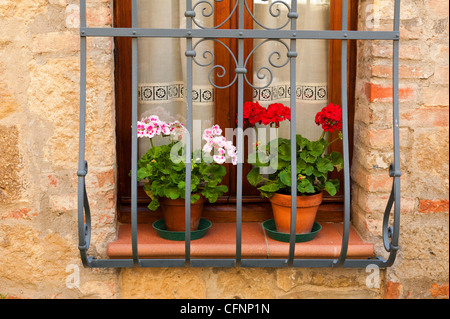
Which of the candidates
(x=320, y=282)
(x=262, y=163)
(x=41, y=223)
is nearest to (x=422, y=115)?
(x=262, y=163)

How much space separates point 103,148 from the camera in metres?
2.14

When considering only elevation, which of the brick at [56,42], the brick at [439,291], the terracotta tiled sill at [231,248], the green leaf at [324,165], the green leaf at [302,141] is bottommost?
the brick at [439,291]

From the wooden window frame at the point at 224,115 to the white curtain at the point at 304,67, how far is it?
4 centimetres

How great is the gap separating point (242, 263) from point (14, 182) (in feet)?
3.36

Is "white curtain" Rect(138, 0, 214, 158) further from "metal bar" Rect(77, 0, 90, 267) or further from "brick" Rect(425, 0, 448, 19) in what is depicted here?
"brick" Rect(425, 0, 448, 19)

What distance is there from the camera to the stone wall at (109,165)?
209 centimetres

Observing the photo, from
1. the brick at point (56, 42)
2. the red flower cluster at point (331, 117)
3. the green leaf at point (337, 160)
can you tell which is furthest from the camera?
the green leaf at point (337, 160)

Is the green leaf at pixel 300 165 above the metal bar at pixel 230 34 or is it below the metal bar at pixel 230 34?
below

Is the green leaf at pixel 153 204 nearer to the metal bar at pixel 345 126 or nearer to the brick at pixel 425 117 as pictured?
the metal bar at pixel 345 126

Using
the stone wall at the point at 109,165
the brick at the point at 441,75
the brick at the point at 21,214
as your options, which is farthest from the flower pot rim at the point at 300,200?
the brick at the point at 21,214

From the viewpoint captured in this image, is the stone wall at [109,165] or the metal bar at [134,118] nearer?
the metal bar at [134,118]

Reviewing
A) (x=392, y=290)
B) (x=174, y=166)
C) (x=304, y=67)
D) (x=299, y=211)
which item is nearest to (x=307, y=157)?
(x=299, y=211)

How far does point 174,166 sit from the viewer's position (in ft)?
7.13

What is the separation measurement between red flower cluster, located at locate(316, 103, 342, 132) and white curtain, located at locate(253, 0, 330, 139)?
22 cm
